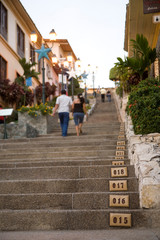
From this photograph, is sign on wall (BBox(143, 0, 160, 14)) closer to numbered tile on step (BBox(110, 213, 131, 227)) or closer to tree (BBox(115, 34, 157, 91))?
tree (BBox(115, 34, 157, 91))

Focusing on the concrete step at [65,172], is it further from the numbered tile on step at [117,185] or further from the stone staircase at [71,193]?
the numbered tile on step at [117,185]

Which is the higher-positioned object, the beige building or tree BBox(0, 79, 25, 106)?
the beige building

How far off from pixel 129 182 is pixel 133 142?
39.1 inches

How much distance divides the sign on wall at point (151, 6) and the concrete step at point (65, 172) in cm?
442

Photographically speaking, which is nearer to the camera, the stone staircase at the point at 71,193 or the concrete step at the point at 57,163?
the stone staircase at the point at 71,193

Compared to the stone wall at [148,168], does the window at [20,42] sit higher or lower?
higher

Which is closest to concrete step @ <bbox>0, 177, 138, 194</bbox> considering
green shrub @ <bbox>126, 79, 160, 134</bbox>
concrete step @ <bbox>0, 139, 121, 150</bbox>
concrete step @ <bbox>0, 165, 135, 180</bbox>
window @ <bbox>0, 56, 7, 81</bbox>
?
concrete step @ <bbox>0, 165, 135, 180</bbox>

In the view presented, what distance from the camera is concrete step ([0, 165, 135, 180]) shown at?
6044 mm

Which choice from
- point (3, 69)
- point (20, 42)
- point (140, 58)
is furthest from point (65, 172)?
point (20, 42)

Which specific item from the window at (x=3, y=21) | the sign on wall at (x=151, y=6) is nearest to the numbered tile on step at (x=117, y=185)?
the sign on wall at (x=151, y=6)

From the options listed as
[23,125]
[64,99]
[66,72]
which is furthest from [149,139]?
[66,72]

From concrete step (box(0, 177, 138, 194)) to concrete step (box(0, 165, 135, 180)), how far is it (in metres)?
0.36

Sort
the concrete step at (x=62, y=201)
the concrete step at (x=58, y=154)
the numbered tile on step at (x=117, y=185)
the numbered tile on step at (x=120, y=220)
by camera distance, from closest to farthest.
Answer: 1. the numbered tile on step at (x=120, y=220)
2. the concrete step at (x=62, y=201)
3. the numbered tile on step at (x=117, y=185)
4. the concrete step at (x=58, y=154)

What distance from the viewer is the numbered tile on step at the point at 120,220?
14.9 ft
